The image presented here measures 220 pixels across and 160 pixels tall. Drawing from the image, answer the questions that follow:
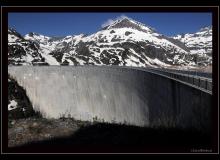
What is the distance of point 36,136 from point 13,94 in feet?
184

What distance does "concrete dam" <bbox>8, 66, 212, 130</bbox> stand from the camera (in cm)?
2917

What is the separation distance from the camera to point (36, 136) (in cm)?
2875

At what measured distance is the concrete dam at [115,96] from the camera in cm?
2917

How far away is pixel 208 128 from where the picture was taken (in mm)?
21953

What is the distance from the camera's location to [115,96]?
210 ft

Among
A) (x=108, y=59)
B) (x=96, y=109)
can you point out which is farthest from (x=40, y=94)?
(x=108, y=59)

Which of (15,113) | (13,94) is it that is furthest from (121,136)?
(13,94)

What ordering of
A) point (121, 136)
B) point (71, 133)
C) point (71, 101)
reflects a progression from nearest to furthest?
point (121, 136)
point (71, 133)
point (71, 101)

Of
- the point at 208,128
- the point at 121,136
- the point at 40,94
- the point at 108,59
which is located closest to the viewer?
the point at 208,128
